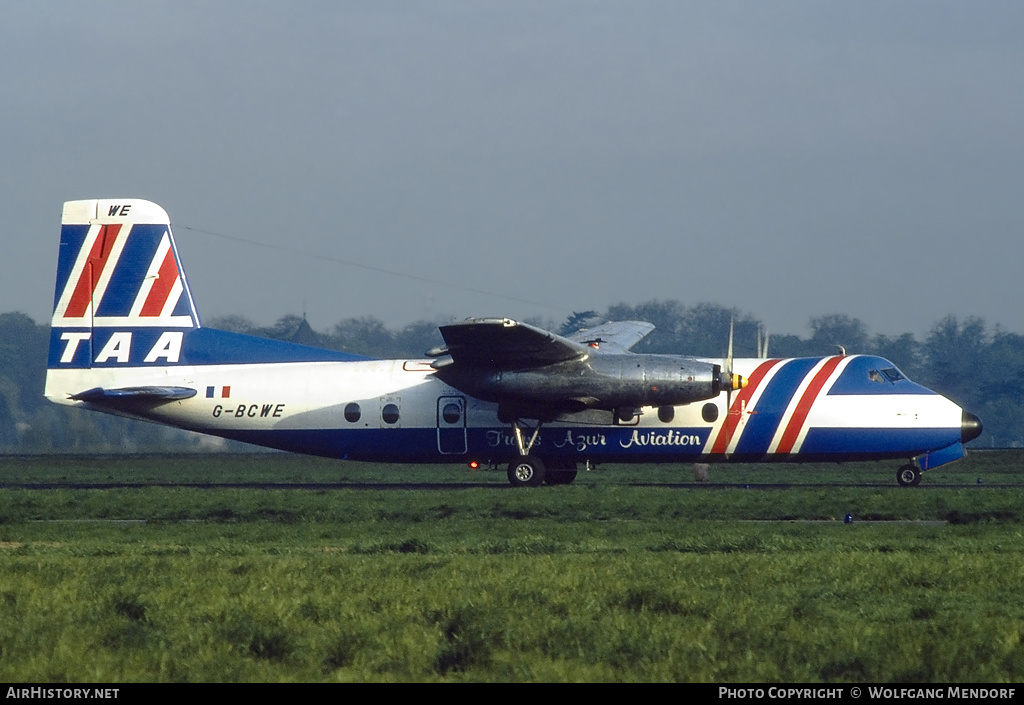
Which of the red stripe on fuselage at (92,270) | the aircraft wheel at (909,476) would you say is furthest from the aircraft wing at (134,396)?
the aircraft wheel at (909,476)

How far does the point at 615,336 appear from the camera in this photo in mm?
33500

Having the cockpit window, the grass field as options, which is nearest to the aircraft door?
the grass field

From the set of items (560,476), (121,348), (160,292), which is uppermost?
(160,292)

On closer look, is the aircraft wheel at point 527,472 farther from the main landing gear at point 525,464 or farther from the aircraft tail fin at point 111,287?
the aircraft tail fin at point 111,287

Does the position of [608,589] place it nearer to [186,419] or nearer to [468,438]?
[468,438]

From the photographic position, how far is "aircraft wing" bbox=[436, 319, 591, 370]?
2572cm

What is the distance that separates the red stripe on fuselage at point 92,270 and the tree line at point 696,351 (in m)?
30.0

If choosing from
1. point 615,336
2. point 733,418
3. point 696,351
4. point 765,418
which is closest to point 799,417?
point 765,418

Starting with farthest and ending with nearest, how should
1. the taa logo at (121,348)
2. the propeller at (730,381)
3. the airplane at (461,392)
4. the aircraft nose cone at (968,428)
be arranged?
the taa logo at (121,348), the aircraft nose cone at (968,428), the airplane at (461,392), the propeller at (730,381)

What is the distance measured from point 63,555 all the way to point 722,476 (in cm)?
2403

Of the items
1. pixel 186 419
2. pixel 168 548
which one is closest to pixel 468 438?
pixel 186 419

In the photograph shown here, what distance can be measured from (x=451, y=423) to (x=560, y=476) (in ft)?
10.9

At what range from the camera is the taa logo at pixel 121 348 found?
2972cm

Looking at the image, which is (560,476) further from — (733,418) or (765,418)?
(765,418)
